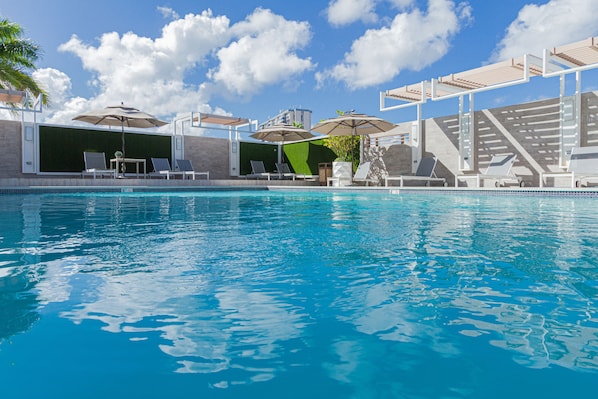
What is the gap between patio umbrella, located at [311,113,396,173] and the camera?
13281 mm

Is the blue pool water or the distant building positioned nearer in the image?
the blue pool water

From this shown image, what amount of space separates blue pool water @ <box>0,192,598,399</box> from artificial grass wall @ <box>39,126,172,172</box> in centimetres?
1277

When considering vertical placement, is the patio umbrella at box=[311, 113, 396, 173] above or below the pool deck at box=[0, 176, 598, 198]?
above

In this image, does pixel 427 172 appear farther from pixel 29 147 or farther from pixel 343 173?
pixel 29 147

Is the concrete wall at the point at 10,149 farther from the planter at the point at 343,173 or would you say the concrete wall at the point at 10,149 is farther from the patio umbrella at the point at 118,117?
the planter at the point at 343,173

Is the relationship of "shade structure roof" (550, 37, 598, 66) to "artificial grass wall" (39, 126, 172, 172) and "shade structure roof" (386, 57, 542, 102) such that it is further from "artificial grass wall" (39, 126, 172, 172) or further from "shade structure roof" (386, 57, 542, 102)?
"artificial grass wall" (39, 126, 172, 172)

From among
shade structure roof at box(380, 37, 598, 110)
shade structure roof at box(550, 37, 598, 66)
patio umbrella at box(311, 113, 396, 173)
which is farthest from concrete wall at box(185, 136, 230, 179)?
shade structure roof at box(550, 37, 598, 66)

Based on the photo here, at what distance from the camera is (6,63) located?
15648 millimetres

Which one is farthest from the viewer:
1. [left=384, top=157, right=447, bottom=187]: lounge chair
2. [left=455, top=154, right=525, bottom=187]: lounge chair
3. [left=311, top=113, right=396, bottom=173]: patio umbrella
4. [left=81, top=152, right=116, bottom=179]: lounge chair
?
[left=81, top=152, right=116, bottom=179]: lounge chair

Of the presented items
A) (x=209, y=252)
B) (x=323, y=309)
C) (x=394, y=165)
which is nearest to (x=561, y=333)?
(x=323, y=309)

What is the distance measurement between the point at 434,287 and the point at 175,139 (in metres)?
16.1

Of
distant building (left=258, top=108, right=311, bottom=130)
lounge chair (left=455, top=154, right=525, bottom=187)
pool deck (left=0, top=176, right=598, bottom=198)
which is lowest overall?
pool deck (left=0, top=176, right=598, bottom=198)

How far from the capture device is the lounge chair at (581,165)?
9616 millimetres

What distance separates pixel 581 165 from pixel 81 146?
14.8 meters
